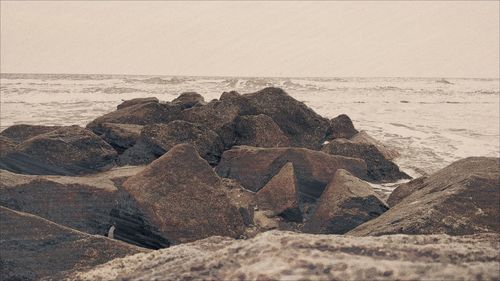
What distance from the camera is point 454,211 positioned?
317 cm

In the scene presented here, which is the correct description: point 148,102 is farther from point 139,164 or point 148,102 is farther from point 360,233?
point 360,233

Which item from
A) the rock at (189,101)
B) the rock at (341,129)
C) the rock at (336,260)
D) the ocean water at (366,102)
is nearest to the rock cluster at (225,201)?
the rock at (336,260)

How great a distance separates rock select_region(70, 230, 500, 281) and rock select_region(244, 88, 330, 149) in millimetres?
4536

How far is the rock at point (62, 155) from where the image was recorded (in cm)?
464

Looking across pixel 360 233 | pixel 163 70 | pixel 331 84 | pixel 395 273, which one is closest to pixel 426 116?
pixel 331 84

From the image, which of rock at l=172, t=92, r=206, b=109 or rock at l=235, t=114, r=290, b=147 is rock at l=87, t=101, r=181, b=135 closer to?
rock at l=172, t=92, r=206, b=109

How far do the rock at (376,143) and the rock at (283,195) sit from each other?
7.78 feet

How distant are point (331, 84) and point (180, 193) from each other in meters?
15.6

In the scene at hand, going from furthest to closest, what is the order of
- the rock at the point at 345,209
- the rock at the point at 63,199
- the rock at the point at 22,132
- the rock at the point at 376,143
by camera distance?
the rock at the point at 376,143, the rock at the point at 22,132, the rock at the point at 345,209, the rock at the point at 63,199

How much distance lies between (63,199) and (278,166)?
204 centimetres

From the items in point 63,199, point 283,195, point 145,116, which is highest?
point 145,116

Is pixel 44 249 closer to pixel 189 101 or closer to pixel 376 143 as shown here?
pixel 189 101

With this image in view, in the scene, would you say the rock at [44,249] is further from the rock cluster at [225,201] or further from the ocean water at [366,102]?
the ocean water at [366,102]

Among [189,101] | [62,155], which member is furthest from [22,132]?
[189,101]
